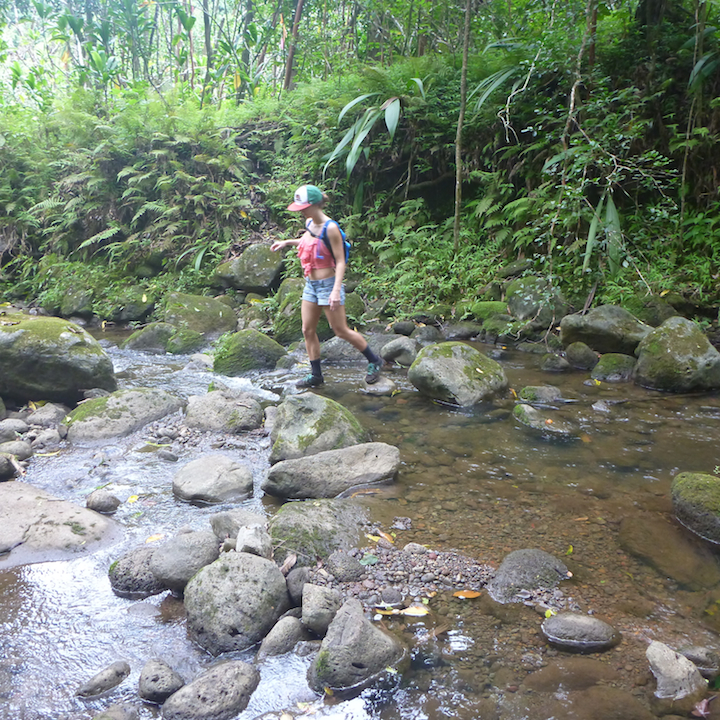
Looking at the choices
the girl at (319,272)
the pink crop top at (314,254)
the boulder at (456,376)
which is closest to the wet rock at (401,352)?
the girl at (319,272)

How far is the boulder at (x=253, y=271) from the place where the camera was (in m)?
9.89

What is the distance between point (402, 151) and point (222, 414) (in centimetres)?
703


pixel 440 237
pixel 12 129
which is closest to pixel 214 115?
pixel 12 129

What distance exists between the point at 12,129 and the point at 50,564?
45.6ft

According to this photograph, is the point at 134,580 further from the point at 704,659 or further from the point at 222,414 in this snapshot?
the point at 704,659

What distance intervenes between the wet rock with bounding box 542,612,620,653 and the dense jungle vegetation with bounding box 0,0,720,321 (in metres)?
4.87

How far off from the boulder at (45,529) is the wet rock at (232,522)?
66 cm

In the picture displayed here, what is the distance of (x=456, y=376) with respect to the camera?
17.5 feet

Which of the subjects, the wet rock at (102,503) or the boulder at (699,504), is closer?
the boulder at (699,504)

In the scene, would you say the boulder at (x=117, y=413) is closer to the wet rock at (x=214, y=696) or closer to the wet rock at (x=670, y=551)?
the wet rock at (x=214, y=696)

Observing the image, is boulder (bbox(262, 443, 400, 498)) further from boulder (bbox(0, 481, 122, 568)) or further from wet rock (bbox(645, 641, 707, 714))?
wet rock (bbox(645, 641, 707, 714))

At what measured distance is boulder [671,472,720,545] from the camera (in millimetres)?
2961

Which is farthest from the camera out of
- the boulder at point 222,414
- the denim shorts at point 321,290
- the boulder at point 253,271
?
the boulder at point 253,271

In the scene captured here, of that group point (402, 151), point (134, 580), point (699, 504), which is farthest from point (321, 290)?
point (402, 151)
